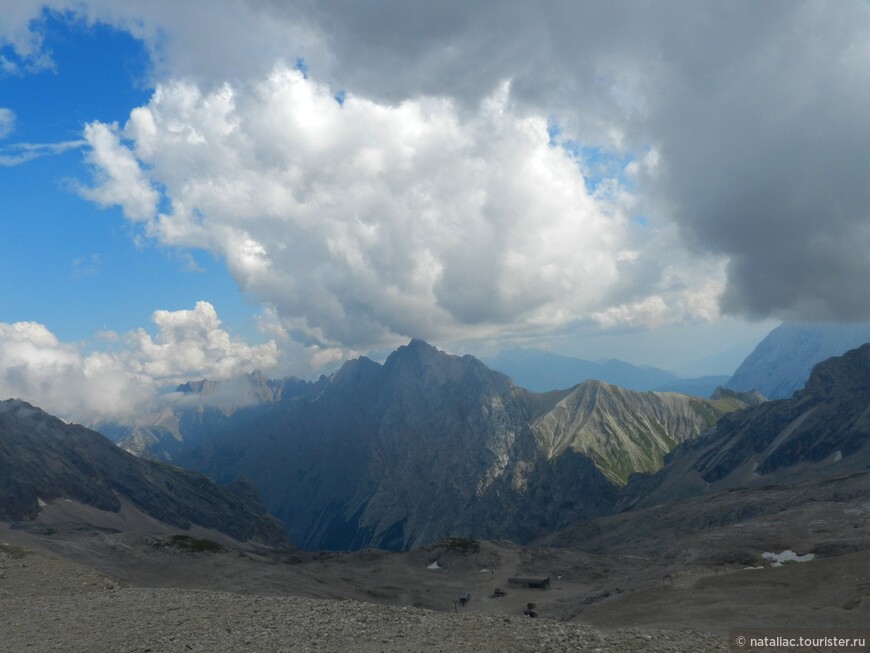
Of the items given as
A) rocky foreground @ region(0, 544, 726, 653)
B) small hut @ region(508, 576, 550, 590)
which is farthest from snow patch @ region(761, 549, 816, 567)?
rocky foreground @ region(0, 544, 726, 653)

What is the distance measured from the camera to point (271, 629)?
36469mm

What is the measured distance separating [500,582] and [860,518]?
6964 cm

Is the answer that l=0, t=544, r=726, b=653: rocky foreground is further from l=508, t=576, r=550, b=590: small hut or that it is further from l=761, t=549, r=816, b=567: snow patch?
l=508, t=576, r=550, b=590: small hut

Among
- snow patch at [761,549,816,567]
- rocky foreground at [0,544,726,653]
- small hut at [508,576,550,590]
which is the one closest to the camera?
rocky foreground at [0,544,726,653]

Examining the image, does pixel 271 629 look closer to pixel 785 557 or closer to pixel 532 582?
pixel 785 557

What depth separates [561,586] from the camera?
122562 millimetres

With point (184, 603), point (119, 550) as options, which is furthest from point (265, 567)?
point (184, 603)

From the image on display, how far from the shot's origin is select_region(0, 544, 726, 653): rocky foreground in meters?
31.4

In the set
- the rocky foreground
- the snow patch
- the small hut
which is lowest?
the small hut

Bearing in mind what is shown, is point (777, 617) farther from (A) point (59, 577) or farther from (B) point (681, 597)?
(A) point (59, 577)

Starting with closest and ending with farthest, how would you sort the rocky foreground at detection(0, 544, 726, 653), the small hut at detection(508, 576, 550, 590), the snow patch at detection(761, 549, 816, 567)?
1. the rocky foreground at detection(0, 544, 726, 653)
2. the snow patch at detection(761, 549, 816, 567)
3. the small hut at detection(508, 576, 550, 590)

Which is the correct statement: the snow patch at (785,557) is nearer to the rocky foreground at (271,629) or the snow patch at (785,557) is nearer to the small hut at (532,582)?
the small hut at (532,582)

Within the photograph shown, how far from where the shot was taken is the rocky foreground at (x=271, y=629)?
31391 mm

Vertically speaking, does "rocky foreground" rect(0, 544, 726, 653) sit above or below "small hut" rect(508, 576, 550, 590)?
above
